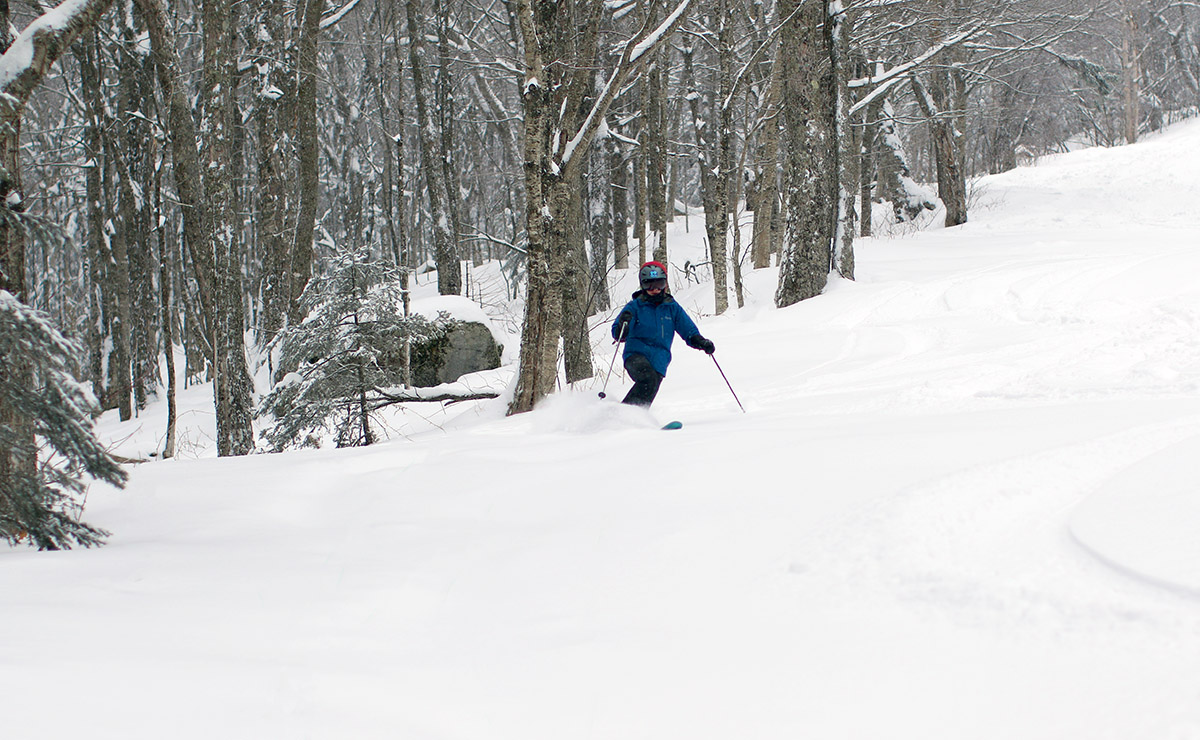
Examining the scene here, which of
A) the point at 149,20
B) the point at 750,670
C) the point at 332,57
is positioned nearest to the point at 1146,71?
the point at 332,57

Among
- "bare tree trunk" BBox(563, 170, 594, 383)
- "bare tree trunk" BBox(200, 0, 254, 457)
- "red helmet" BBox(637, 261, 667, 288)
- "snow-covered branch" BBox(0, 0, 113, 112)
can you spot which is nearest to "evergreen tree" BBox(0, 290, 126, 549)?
"snow-covered branch" BBox(0, 0, 113, 112)

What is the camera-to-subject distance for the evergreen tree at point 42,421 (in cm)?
362

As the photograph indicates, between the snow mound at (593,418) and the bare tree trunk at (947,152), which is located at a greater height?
the bare tree trunk at (947,152)

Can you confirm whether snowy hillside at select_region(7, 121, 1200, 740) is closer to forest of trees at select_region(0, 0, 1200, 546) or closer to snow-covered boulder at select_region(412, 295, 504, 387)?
forest of trees at select_region(0, 0, 1200, 546)

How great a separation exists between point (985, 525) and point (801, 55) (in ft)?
33.3

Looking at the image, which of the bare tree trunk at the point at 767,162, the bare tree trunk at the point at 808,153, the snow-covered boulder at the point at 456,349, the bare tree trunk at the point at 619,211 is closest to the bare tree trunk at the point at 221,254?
the snow-covered boulder at the point at 456,349

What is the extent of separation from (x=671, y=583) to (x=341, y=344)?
5.39 m

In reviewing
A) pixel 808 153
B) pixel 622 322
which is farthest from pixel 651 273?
pixel 808 153

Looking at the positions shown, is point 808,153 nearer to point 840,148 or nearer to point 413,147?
point 840,148

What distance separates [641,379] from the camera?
6.93 meters

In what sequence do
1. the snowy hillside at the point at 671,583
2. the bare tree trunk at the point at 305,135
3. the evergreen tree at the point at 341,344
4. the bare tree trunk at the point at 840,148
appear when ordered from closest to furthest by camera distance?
1. the snowy hillside at the point at 671,583
2. the evergreen tree at the point at 341,344
3. the bare tree trunk at the point at 305,135
4. the bare tree trunk at the point at 840,148

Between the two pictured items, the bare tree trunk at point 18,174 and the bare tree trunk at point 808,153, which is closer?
the bare tree trunk at point 18,174

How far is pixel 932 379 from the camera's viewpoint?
6.93 meters

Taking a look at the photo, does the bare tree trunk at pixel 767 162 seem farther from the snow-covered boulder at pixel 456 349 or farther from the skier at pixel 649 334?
the skier at pixel 649 334
